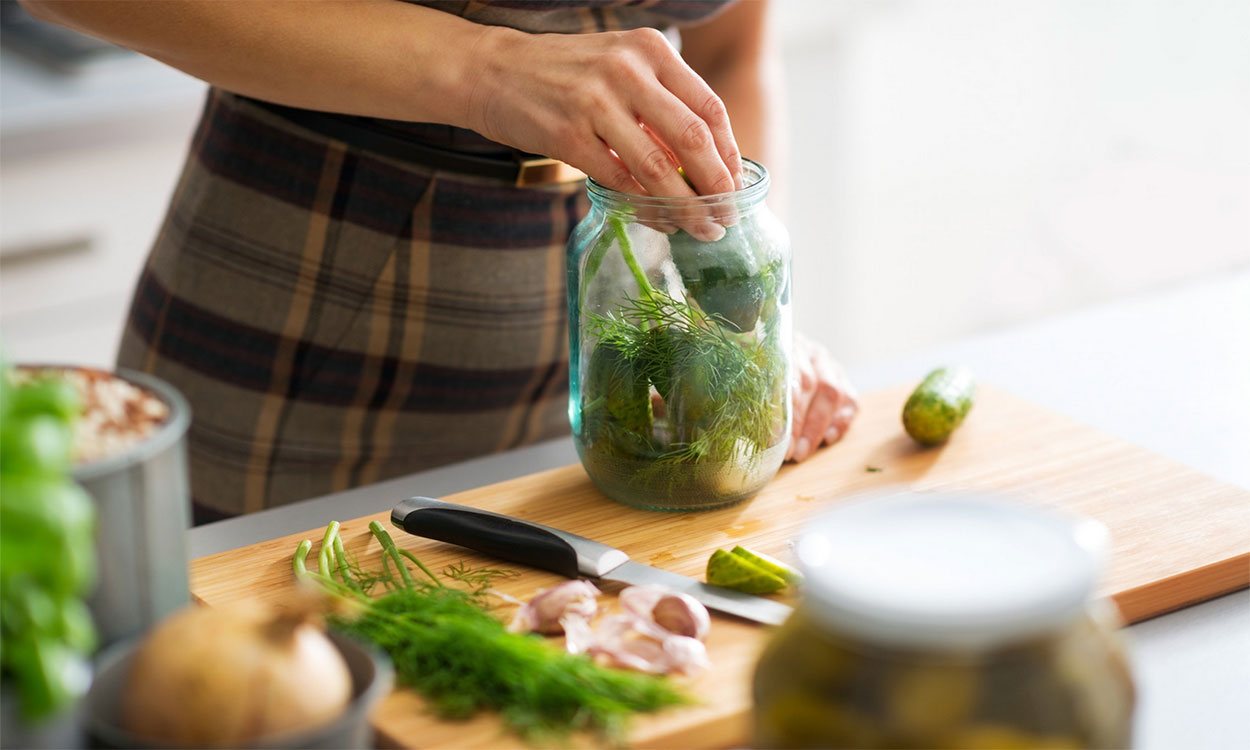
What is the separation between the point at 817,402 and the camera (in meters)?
1.10

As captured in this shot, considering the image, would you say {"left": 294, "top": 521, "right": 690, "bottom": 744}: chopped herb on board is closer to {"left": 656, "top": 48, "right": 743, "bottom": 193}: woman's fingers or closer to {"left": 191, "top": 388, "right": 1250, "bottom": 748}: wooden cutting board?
{"left": 191, "top": 388, "right": 1250, "bottom": 748}: wooden cutting board

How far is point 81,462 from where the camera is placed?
59cm

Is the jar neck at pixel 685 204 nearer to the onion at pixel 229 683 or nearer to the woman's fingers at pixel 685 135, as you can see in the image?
the woman's fingers at pixel 685 135

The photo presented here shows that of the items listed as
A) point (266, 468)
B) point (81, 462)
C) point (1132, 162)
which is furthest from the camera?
point (1132, 162)

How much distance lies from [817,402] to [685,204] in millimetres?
260

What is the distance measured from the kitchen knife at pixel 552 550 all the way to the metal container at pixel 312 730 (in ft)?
0.96

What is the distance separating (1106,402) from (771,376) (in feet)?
1.41

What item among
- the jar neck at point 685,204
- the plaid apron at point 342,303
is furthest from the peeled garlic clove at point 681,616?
the plaid apron at point 342,303

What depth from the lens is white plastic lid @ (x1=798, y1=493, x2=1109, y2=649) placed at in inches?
18.4

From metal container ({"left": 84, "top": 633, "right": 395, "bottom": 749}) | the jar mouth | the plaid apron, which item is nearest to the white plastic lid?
metal container ({"left": 84, "top": 633, "right": 395, "bottom": 749})

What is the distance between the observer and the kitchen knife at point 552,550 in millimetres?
841

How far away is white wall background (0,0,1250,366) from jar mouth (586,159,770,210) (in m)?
2.10

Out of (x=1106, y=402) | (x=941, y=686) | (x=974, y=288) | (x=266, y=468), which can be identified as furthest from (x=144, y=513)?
(x=974, y=288)

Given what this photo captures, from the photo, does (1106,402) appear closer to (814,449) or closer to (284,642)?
(814,449)
